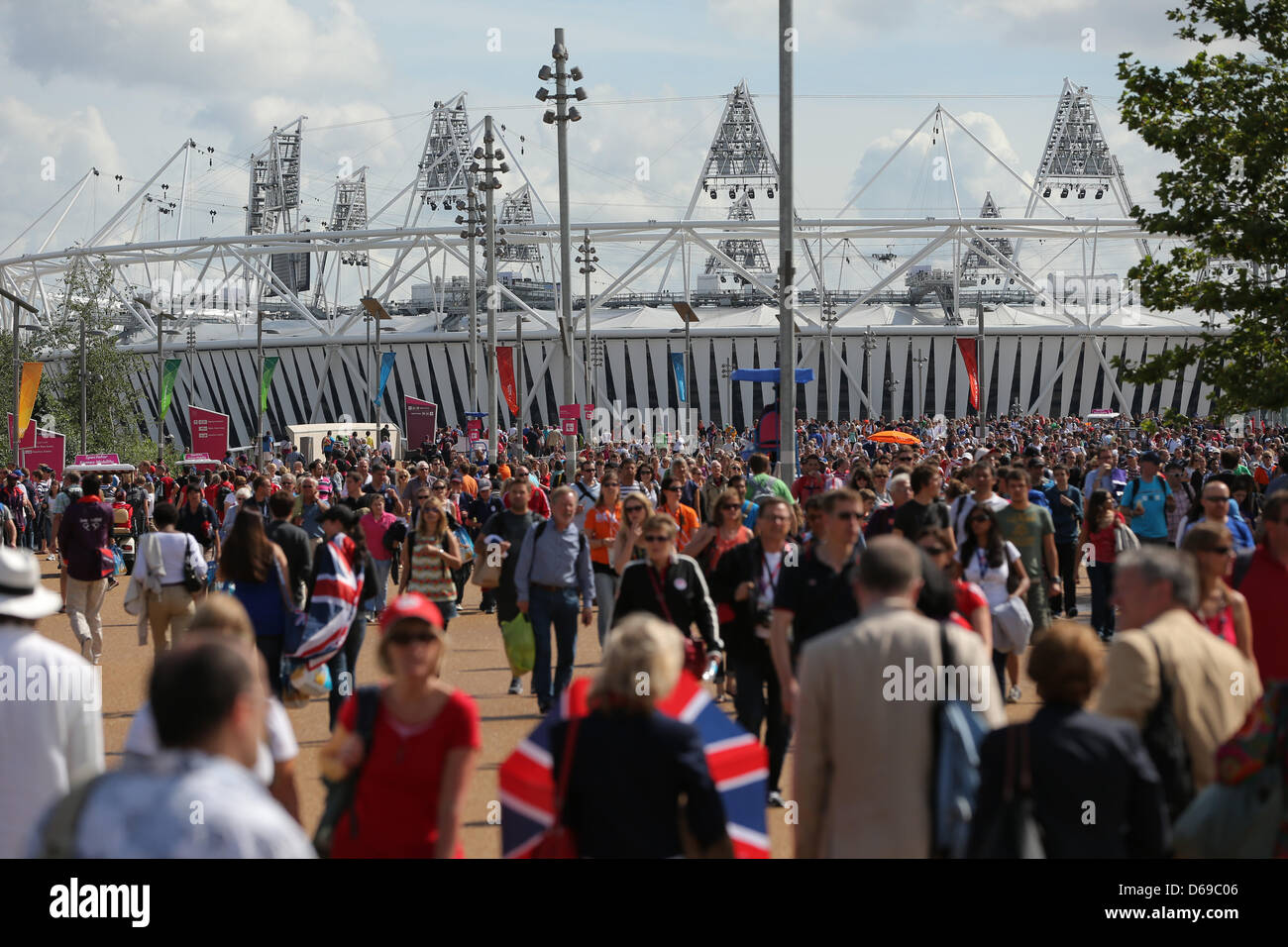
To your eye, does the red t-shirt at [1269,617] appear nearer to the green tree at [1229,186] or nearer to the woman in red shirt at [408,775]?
the woman in red shirt at [408,775]

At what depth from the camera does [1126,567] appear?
4.80m

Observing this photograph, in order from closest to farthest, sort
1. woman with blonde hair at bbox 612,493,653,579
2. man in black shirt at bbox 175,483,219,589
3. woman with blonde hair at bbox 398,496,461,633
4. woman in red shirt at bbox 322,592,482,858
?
1. woman in red shirt at bbox 322,592,482,858
2. woman with blonde hair at bbox 612,493,653,579
3. woman with blonde hair at bbox 398,496,461,633
4. man in black shirt at bbox 175,483,219,589

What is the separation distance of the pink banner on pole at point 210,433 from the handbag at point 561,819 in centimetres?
2837

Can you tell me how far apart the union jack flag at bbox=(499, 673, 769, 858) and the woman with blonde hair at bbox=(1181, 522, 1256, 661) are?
8.51 ft

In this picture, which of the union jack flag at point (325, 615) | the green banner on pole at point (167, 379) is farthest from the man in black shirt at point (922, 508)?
the green banner on pole at point (167, 379)

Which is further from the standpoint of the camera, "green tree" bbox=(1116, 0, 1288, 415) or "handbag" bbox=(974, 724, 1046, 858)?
"green tree" bbox=(1116, 0, 1288, 415)

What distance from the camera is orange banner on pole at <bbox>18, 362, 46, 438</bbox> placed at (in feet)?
124

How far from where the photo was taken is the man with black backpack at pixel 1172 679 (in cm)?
443

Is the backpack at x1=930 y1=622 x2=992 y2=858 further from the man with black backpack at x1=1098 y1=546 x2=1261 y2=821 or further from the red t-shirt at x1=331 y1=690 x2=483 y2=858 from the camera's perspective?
the red t-shirt at x1=331 y1=690 x2=483 y2=858

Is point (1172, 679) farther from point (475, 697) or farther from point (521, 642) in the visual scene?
point (475, 697)

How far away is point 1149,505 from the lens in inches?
515

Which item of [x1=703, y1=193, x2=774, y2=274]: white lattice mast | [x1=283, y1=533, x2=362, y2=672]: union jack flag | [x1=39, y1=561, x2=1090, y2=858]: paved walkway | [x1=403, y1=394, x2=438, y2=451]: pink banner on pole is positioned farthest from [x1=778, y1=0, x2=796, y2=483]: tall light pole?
[x1=703, y1=193, x2=774, y2=274]: white lattice mast
